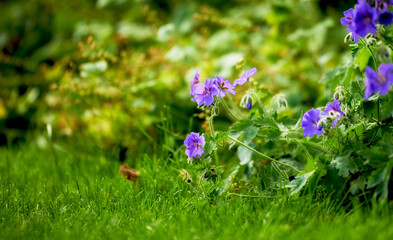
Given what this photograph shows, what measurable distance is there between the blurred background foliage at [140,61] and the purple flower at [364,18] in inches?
25.5

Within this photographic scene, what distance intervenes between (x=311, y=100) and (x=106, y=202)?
1996 millimetres

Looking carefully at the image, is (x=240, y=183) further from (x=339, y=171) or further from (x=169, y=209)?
(x=339, y=171)

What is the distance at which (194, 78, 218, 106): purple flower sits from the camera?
1600mm

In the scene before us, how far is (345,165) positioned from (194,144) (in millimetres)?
532

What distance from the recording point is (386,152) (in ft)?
4.83

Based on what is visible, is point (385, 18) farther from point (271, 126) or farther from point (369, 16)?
point (271, 126)

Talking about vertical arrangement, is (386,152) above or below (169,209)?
above

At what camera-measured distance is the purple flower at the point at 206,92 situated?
160 cm

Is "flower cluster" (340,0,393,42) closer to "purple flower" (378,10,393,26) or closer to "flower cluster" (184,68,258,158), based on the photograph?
"purple flower" (378,10,393,26)

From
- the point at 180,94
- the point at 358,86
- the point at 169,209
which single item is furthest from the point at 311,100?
the point at 169,209

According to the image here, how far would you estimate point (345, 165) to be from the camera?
1.50 metres

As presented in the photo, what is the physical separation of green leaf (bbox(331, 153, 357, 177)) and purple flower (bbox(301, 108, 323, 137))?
132 mm

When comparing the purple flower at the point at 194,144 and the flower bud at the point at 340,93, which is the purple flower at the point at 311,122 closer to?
the flower bud at the point at 340,93

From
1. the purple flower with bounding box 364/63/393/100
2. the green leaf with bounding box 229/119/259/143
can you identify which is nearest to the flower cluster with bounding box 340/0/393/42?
the purple flower with bounding box 364/63/393/100
